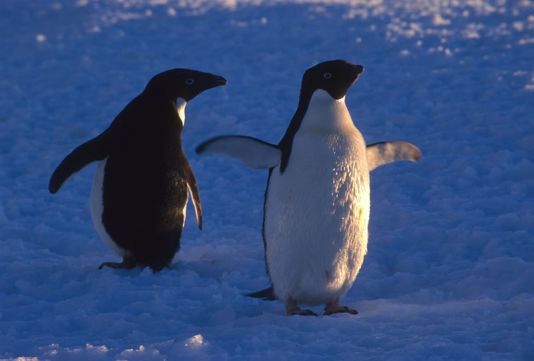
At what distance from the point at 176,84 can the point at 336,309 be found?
1.62 meters

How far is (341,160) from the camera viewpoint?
3.82 metres

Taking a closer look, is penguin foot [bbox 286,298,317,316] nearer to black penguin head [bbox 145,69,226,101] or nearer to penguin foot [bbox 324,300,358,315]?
penguin foot [bbox 324,300,358,315]

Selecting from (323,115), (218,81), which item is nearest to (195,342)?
(323,115)

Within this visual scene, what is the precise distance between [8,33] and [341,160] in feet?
26.6

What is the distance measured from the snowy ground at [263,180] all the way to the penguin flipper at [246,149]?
646mm

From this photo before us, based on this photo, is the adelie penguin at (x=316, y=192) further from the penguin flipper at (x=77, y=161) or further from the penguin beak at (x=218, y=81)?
the penguin beak at (x=218, y=81)

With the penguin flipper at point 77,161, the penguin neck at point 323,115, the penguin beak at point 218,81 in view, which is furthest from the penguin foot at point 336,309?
the penguin beak at point 218,81

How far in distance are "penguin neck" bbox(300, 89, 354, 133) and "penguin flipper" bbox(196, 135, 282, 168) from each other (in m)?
0.17

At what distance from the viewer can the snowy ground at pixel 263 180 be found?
11.6 feet

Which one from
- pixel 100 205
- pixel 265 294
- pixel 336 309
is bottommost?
→ pixel 336 309

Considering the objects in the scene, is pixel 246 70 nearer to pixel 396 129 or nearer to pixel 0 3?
pixel 396 129

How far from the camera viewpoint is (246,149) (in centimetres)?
383

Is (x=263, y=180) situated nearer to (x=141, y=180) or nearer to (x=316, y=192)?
(x=141, y=180)

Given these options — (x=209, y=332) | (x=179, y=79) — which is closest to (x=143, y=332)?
(x=209, y=332)
